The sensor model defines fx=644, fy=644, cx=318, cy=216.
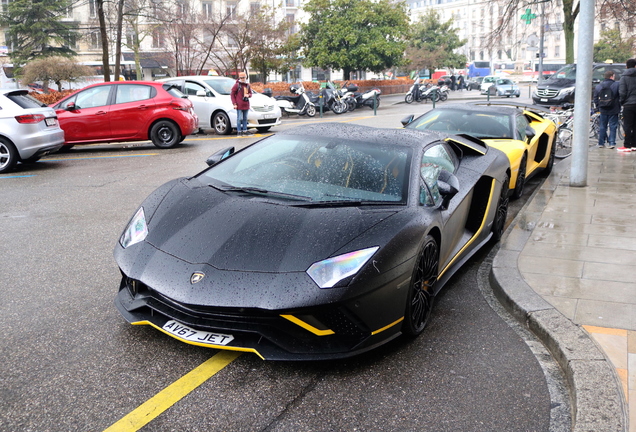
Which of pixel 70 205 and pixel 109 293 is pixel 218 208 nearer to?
pixel 109 293

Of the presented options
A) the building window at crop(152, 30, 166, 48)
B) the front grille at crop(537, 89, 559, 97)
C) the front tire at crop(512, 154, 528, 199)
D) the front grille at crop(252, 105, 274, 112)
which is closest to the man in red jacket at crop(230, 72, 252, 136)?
the front grille at crop(252, 105, 274, 112)

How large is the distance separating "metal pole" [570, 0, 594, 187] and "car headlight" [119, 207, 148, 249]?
6.86 meters

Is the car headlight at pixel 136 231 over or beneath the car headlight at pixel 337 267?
over

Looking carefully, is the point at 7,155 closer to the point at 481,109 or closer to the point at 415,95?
the point at 481,109

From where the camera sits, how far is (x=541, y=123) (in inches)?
413

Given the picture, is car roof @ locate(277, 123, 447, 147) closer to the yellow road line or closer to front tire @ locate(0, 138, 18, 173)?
the yellow road line

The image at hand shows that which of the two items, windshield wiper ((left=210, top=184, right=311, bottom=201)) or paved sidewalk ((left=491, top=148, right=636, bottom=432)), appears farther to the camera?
windshield wiper ((left=210, top=184, right=311, bottom=201))

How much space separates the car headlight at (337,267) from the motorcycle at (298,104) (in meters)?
23.6

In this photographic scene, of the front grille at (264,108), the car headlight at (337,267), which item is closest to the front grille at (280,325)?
the car headlight at (337,267)

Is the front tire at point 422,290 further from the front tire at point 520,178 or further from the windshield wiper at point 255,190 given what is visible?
the front tire at point 520,178

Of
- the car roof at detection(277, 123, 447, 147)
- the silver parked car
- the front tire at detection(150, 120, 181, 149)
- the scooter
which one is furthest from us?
the scooter

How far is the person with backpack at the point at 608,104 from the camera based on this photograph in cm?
1362

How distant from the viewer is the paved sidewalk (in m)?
3.27

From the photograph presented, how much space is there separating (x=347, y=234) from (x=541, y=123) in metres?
7.84
